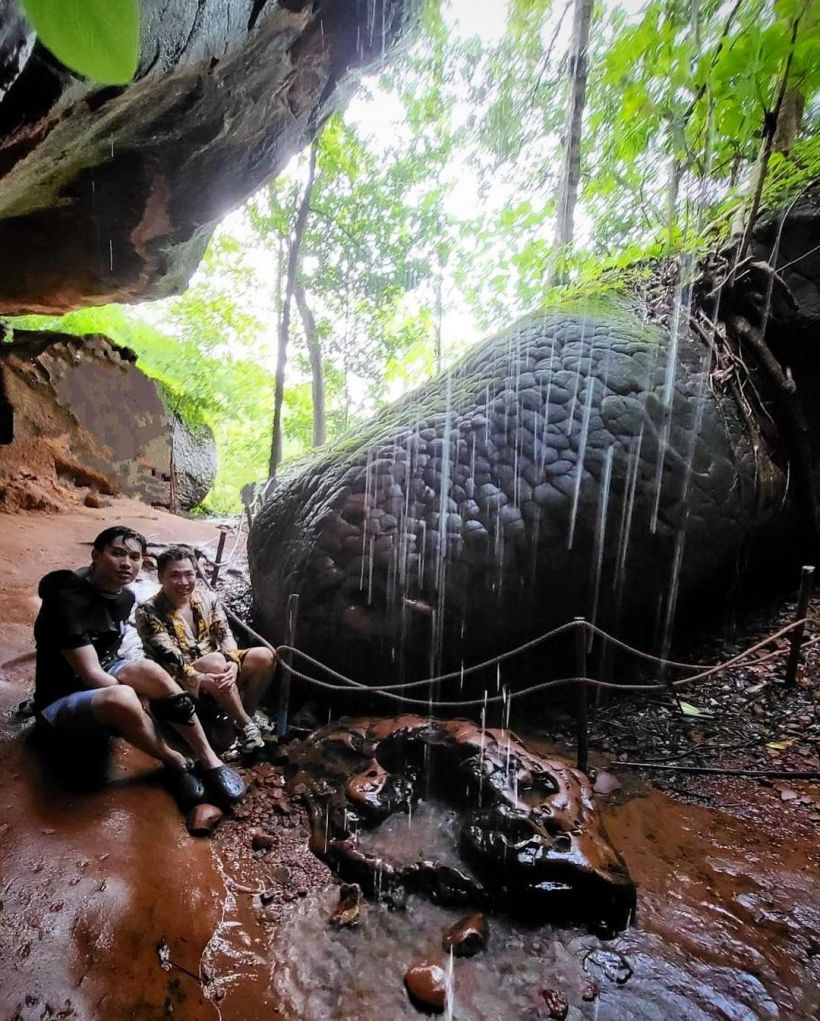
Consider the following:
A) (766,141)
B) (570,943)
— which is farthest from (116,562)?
(766,141)

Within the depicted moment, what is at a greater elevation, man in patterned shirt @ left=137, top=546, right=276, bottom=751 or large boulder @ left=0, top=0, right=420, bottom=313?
large boulder @ left=0, top=0, right=420, bottom=313

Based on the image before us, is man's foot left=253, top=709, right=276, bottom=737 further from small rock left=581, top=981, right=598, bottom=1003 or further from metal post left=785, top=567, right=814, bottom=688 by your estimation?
metal post left=785, top=567, right=814, bottom=688

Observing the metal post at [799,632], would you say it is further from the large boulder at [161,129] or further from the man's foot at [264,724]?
the large boulder at [161,129]

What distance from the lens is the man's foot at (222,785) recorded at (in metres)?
3.12

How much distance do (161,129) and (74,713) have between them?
4.71m

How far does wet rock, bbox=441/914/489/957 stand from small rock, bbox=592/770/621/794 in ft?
4.28

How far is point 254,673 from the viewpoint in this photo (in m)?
3.75

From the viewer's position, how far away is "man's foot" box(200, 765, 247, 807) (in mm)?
3119

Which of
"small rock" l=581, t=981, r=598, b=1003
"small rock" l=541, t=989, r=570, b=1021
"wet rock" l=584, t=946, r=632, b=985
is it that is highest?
"wet rock" l=584, t=946, r=632, b=985

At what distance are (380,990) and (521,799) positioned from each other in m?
1.14

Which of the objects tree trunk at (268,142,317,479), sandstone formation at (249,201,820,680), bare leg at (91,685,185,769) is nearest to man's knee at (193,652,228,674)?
bare leg at (91,685,185,769)

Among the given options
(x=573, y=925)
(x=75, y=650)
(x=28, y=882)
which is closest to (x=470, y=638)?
(x=573, y=925)

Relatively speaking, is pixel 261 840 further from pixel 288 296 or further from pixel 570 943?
pixel 288 296

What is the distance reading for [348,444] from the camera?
5.67 metres
